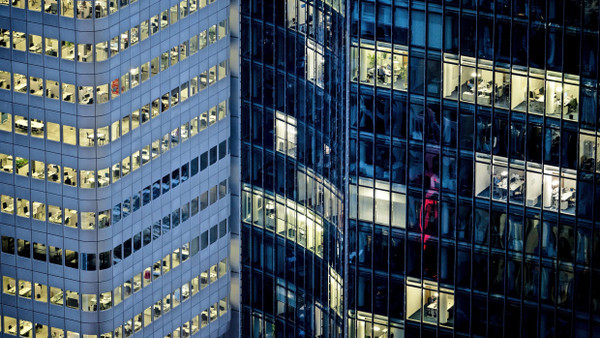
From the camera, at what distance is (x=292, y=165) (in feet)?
549

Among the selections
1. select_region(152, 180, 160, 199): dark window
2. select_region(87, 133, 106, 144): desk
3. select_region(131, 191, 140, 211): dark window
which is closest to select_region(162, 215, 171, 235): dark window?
select_region(152, 180, 160, 199): dark window

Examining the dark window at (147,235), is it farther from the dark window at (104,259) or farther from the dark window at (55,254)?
the dark window at (55,254)

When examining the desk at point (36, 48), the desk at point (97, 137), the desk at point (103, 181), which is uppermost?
the desk at point (36, 48)

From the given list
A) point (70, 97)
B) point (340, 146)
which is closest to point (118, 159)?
point (70, 97)

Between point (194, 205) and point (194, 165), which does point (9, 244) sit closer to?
point (194, 205)

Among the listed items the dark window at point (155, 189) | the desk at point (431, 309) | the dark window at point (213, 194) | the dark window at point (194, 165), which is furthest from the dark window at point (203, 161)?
the desk at point (431, 309)

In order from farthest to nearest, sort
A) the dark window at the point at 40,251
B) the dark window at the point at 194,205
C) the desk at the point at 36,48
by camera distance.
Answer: the dark window at the point at 194,205 < the dark window at the point at 40,251 < the desk at the point at 36,48

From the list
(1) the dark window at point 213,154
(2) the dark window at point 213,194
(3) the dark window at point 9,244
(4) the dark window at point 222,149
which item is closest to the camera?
(3) the dark window at point 9,244

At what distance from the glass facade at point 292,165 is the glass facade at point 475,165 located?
10.6 ft

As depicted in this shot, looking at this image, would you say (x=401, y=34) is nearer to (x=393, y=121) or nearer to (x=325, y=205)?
(x=393, y=121)

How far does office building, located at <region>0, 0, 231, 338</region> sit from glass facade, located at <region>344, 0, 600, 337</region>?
46.5 feet

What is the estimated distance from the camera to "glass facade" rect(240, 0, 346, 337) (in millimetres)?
161500

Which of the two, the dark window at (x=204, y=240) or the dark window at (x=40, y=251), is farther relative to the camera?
the dark window at (x=204, y=240)

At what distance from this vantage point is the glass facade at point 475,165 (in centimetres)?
14975
